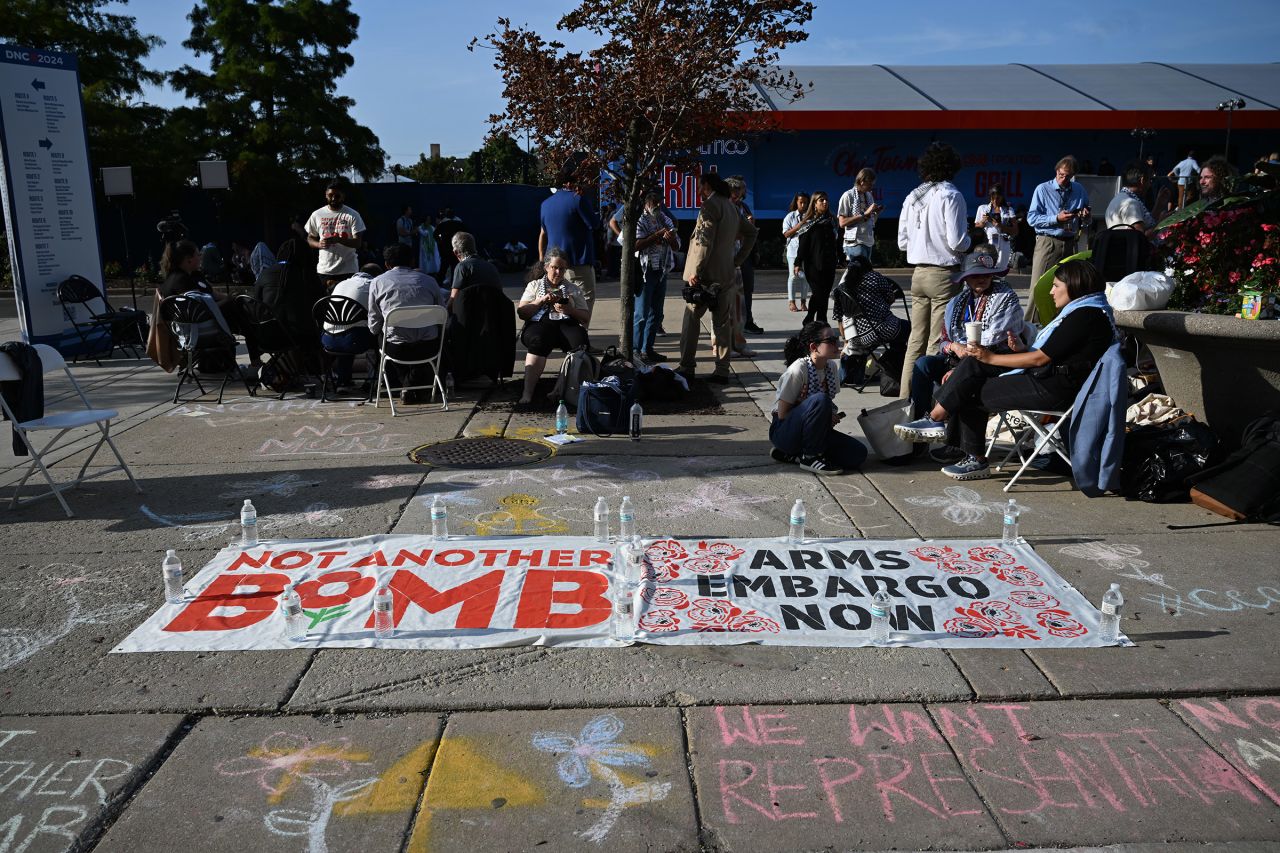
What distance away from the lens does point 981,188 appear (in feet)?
82.8

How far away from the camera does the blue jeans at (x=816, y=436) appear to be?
6266mm

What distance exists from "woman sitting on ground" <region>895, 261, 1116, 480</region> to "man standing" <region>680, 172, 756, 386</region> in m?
3.19

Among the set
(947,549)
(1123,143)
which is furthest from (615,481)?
(1123,143)

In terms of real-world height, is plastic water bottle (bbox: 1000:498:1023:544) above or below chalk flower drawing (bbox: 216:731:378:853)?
above

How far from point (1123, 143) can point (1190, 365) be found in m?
22.0

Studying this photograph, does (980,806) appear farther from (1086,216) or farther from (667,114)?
(1086,216)

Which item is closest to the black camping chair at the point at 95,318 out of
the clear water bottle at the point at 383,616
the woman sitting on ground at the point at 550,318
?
the woman sitting on ground at the point at 550,318

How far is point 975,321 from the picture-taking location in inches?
257

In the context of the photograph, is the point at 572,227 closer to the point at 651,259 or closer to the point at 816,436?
the point at 651,259

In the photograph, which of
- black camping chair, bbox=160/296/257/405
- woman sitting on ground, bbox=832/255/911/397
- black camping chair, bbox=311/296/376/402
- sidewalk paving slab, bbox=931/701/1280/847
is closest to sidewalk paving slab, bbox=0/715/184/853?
sidewalk paving slab, bbox=931/701/1280/847

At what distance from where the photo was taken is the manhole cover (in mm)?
6656

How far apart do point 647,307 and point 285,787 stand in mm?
7874

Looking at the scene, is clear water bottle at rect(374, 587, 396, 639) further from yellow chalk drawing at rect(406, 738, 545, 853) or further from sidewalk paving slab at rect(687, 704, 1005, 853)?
sidewalk paving slab at rect(687, 704, 1005, 853)

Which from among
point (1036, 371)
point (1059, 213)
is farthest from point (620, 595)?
point (1059, 213)
